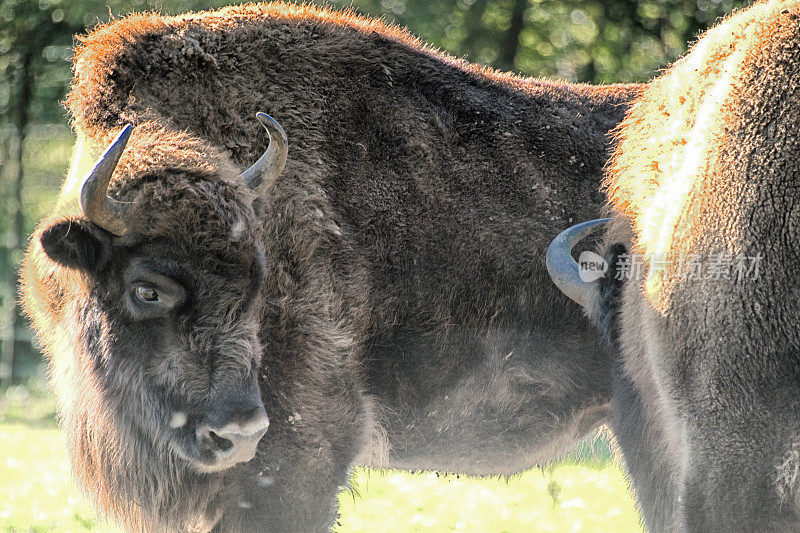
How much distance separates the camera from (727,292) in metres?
2.90

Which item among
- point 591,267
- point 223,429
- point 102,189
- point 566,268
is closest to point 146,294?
point 102,189

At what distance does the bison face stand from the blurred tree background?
29.6 feet

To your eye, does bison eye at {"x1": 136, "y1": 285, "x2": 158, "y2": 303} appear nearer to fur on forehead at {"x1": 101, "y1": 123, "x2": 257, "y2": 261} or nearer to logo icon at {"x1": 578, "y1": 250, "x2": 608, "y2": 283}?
fur on forehead at {"x1": 101, "y1": 123, "x2": 257, "y2": 261}

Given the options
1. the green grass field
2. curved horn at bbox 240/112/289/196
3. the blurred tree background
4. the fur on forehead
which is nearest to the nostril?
the fur on forehead

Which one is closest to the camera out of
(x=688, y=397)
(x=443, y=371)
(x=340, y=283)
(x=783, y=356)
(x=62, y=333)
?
(x=783, y=356)

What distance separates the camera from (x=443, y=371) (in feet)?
13.6

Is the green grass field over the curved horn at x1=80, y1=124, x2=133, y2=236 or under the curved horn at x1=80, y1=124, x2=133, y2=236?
under

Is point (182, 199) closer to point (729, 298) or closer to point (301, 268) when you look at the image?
point (301, 268)

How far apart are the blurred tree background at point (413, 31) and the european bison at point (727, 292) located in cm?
919

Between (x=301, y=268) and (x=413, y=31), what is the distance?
913 cm

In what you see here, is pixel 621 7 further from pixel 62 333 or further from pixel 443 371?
pixel 62 333

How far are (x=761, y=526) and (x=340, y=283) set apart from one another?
6.61 feet

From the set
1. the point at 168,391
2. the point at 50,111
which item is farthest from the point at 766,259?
the point at 50,111

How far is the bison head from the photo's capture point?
10.3 feet
